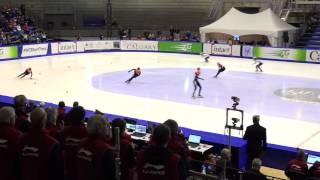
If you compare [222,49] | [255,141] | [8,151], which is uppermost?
[8,151]

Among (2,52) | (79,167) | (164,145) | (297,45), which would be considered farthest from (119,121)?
(297,45)

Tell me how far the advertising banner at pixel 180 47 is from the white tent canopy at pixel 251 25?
10.2ft

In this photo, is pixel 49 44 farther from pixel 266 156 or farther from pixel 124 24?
pixel 266 156

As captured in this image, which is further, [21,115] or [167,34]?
[167,34]

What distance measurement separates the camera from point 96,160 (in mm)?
4238

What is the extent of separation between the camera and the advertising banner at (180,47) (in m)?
35.9

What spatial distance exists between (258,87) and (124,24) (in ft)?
94.8

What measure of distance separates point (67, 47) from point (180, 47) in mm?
9392

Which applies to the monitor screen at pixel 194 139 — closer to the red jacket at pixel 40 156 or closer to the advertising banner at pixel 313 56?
the red jacket at pixel 40 156

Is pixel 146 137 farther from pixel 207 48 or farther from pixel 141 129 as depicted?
pixel 207 48

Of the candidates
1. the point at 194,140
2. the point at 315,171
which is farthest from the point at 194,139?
the point at 315,171

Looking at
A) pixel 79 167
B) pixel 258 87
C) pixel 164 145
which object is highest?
pixel 164 145

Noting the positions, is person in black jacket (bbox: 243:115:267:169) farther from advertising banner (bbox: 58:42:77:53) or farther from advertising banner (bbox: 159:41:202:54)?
advertising banner (bbox: 58:42:77:53)

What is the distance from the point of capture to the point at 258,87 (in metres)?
21.4
